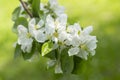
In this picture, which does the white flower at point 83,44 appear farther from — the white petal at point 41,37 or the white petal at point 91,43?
the white petal at point 41,37

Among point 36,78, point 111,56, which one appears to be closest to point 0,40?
point 36,78

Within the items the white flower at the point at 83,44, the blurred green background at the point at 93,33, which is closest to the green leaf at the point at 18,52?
the white flower at the point at 83,44

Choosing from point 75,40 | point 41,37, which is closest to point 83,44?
point 75,40

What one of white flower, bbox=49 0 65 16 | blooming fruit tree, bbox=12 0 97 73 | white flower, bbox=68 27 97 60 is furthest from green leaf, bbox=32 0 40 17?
white flower, bbox=68 27 97 60

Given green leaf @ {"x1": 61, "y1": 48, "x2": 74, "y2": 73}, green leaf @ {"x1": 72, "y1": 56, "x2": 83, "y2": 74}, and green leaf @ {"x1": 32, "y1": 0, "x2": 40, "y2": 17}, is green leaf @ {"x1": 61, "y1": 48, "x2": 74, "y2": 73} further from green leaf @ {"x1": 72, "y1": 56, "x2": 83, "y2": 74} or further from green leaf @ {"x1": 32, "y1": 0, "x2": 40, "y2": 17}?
green leaf @ {"x1": 32, "y1": 0, "x2": 40, "y2": 17}

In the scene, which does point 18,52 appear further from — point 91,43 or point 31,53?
point 91,43
